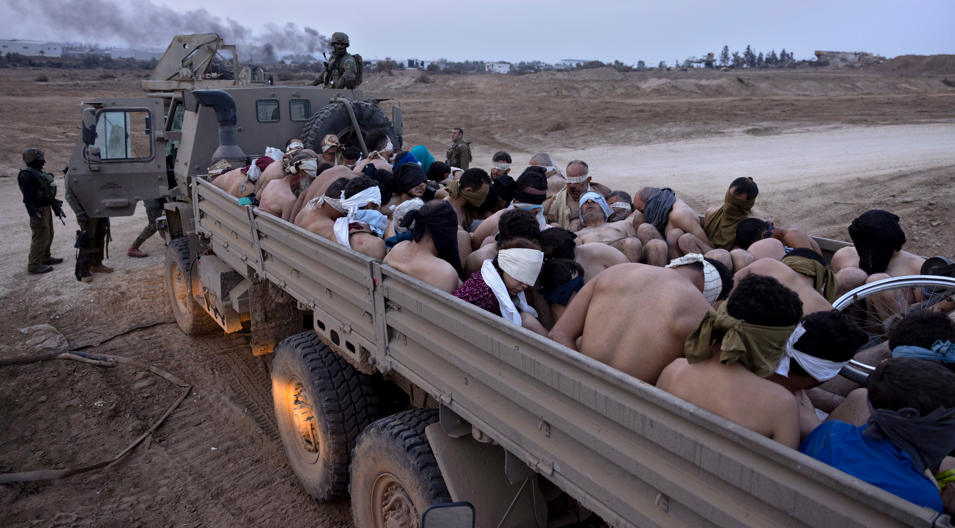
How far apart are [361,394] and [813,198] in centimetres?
1151

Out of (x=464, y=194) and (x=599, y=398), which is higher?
(x=464, y=194)

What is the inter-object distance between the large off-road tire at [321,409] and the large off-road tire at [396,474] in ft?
1.31

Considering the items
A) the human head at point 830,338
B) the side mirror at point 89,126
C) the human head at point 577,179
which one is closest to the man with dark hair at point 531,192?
the human head at point 577,179

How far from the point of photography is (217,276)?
5320 mm

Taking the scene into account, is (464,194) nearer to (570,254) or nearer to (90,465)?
(570,254)

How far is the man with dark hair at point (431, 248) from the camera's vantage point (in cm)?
323

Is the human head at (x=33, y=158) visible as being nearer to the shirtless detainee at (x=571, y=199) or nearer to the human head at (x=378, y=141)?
the human head at (x=378, y=141)

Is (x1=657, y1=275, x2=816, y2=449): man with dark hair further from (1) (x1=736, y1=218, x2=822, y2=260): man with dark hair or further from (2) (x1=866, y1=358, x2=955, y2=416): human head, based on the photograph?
(1) (x1=736, y1=218, x2=822, y2=260): man with dark hair

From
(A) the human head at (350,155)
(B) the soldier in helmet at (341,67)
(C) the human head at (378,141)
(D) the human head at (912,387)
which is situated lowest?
(D) the human head at (912,387)

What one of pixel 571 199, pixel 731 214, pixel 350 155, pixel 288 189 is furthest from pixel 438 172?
pixel 731 214

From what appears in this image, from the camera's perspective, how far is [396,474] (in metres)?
2.95

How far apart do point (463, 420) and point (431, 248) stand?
0.99m

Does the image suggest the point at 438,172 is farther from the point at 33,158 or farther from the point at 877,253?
the point at 33,158

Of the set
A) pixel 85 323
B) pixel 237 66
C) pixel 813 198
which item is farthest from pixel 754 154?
pixel 85 323
